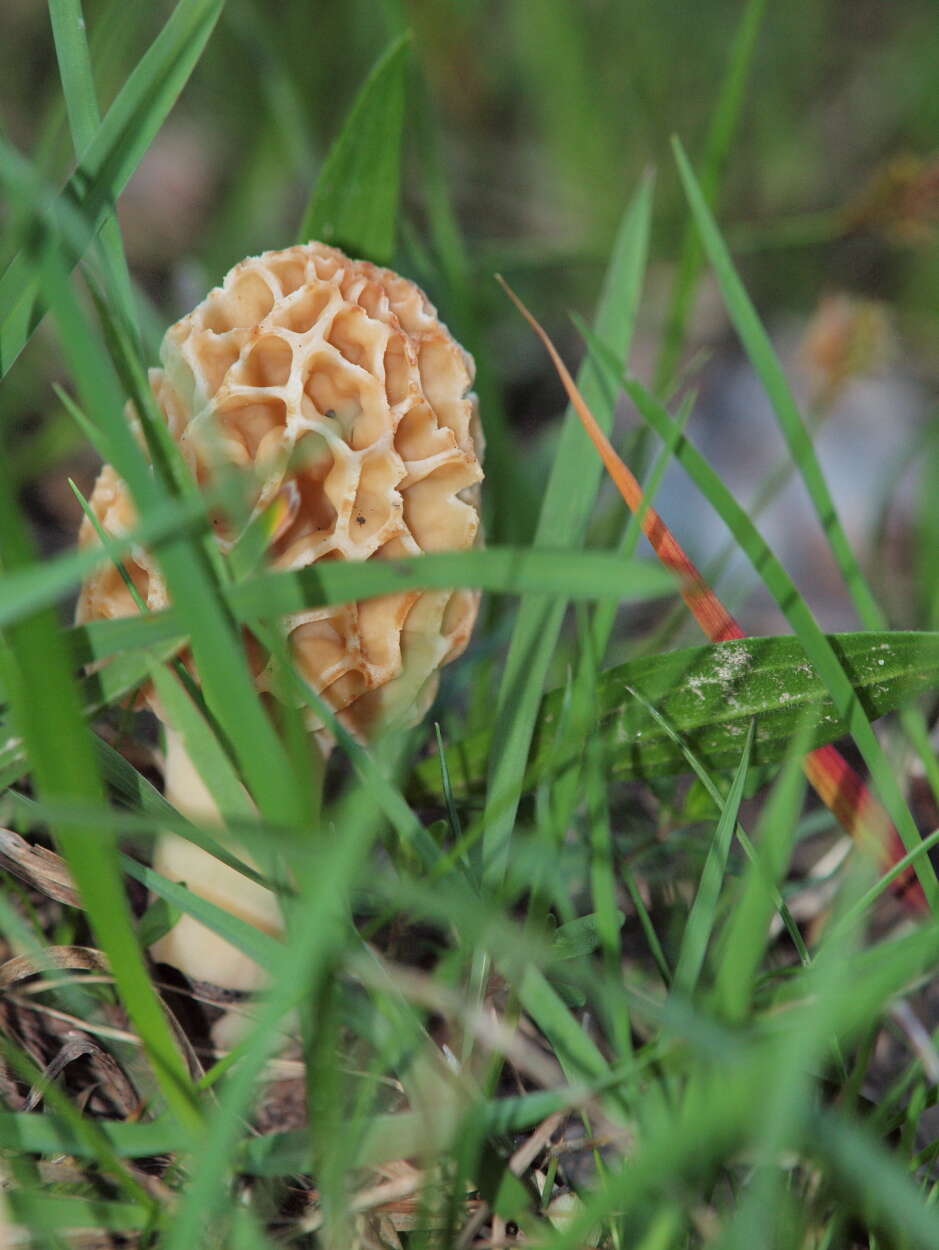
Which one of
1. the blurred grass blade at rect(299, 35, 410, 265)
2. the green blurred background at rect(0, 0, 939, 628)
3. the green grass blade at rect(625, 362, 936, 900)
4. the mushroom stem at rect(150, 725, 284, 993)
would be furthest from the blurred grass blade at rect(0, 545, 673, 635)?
the green blurred background at rect(0, 0, 939, 628)

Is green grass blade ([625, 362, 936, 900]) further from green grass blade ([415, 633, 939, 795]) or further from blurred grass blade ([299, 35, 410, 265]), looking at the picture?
blurred grass blade ([299, 35, 410, 265])

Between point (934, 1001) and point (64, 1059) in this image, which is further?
point (934, 1001)

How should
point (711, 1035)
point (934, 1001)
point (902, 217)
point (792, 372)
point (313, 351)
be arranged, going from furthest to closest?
point (792, 372) → point (902, 217) → point (934, 1001) → point (313, 351) → point (711, 1035)

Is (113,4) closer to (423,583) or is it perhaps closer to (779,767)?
(423,583)

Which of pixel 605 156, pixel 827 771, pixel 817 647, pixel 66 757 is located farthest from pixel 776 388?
pixel 605 156

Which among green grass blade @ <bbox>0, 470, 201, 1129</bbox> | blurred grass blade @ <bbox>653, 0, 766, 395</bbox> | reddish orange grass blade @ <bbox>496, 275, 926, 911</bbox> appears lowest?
reddish orange grass blade @ <bbox>496, 275, 926, 911</bbox>

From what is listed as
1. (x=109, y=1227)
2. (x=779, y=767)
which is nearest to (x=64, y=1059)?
(x=109, y=1227)

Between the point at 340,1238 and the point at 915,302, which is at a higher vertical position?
the point at 915,302
